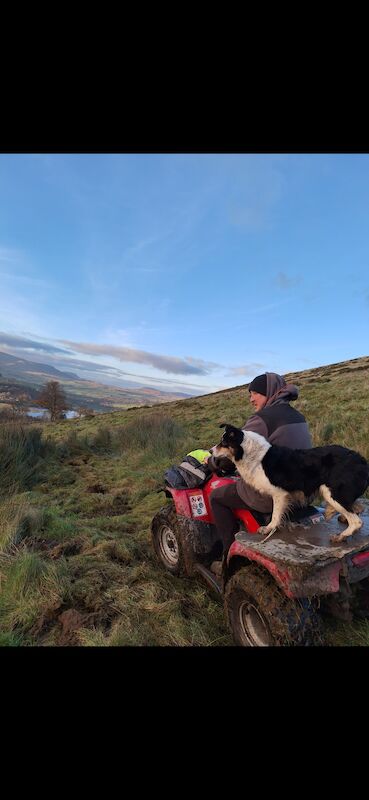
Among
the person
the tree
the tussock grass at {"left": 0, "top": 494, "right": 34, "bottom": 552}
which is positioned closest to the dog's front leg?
the person

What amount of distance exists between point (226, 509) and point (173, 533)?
0.97 meters

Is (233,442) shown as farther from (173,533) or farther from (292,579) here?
(173,533)

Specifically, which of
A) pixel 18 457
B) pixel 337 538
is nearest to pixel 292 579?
pixel 337 538

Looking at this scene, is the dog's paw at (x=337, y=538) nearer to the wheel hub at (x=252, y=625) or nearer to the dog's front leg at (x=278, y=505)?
the dog's front leg at (x=278, y=505)

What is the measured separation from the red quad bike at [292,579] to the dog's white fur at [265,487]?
0.29 ft

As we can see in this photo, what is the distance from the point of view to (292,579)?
6.84 ft

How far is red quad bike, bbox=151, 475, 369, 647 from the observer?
6.85 feet

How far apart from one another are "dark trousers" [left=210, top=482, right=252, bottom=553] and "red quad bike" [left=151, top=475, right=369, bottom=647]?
0.08 meters

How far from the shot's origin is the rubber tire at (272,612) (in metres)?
2.06

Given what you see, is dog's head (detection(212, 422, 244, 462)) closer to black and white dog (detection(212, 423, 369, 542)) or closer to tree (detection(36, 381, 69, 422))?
black and white dog (detection(212, 423, 369, 542))
